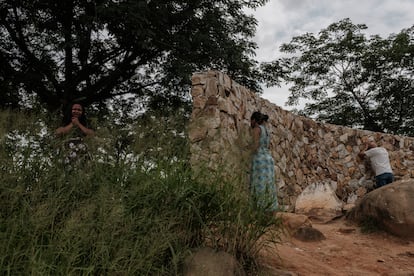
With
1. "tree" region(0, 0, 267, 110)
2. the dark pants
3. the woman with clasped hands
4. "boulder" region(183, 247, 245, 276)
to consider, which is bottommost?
"boulder" region(183, 247, 245, 276)

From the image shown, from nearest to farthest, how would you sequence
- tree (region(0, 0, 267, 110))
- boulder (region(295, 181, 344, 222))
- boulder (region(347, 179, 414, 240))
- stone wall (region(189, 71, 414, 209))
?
1. stone wall (region(189, 71, 414, 209))
2. boulder (region(347, 179, 414, 240))
3. boulder (region(295, 181, 344, 222))
4. tree (region(0, 0, 267, 110))

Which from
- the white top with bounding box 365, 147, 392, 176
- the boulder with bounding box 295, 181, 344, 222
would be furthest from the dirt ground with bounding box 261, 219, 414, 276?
the white top with bounding box 365, 147, 392, 176

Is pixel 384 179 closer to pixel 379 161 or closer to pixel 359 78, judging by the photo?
pixel 379 161

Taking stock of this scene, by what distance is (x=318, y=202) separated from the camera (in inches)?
291

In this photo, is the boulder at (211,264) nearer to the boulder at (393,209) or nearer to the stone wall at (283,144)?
the stone wall at (283,144)

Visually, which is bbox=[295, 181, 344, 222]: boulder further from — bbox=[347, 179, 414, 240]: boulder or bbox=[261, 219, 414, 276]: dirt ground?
bbox=[261, 219, 414, 276]: dirt ground

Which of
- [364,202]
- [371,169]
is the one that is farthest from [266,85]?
[364,202]

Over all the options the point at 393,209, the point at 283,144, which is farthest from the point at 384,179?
the point at 393,209

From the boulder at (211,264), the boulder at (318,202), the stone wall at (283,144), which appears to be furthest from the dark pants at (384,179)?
the boulder at (211,264)

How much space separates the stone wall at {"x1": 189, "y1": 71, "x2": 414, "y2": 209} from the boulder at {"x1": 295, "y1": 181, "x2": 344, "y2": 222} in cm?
13

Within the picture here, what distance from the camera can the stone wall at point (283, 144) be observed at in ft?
10.5

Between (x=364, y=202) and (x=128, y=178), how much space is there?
3.84 meters

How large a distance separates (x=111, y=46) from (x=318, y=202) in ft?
18.8

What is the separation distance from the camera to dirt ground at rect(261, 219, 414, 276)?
3270 mm
